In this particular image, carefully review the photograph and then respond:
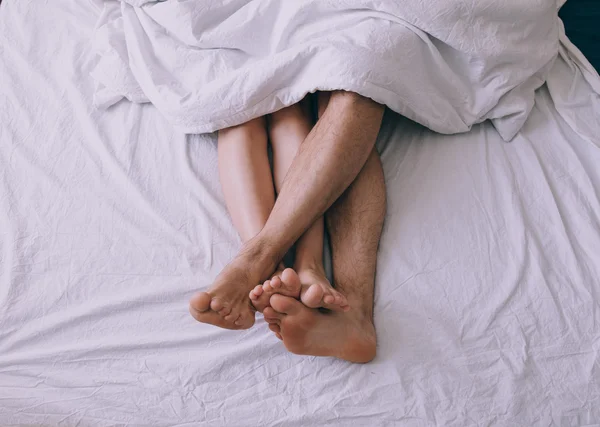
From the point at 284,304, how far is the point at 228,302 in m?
0.08

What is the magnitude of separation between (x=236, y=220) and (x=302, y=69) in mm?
266

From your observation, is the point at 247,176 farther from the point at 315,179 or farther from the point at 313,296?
the point at 313,296

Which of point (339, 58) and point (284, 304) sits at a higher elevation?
point (339, 58)

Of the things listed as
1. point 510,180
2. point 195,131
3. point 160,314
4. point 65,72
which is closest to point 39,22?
point 65,72

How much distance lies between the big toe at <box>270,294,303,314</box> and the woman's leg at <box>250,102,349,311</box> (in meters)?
0.02

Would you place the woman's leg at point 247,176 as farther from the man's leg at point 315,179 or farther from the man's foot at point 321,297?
the man's foot at point 321,297

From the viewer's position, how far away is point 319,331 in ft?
2.99

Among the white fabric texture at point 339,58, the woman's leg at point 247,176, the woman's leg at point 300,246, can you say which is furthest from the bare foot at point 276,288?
the white fabric texture at point 339,58

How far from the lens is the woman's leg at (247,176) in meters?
1.06

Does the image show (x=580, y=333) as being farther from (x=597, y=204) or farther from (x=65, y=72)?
(x=65, y=72)

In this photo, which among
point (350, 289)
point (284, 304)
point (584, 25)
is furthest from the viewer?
point (584, 25)

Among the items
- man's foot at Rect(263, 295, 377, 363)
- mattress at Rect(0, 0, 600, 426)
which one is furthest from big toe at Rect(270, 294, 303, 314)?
mattress at Rect(0, 0, 600, 426)

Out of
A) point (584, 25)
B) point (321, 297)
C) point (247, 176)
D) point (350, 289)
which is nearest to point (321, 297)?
point (321, 297)

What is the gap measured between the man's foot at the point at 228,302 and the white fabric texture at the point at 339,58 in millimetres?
306
